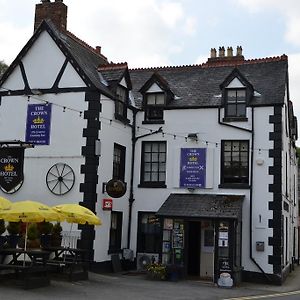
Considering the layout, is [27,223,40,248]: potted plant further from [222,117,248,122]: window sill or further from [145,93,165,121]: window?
[222,117,248,122]: window sill

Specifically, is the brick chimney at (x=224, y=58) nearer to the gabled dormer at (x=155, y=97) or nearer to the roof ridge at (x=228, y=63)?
the roof ridge at (x=228, y=63)

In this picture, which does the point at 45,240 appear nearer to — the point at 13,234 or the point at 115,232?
the point at 13,234

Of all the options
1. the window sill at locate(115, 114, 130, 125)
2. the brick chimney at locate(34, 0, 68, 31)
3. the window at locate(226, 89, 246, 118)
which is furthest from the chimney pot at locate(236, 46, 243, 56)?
the brick chimney at locate(34, 0, 68, 31)

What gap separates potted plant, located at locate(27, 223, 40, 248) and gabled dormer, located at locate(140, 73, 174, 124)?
691 centimetres

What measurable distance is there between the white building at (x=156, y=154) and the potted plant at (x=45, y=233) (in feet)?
3.93

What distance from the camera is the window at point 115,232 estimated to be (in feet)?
66.1

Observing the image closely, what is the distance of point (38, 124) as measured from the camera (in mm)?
19734

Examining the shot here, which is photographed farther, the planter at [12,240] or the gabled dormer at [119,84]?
the gabled dormer at [119,84]

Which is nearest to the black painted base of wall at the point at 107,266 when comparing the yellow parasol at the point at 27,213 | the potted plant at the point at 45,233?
the potted plant at the point at 45,233

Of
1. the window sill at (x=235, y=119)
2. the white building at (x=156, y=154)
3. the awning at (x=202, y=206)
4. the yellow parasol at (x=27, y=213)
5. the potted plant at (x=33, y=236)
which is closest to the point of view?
the yellow parasol at (x=27, y=213)

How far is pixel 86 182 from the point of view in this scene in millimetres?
18797

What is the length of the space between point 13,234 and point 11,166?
2516mm

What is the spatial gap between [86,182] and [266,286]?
7604 millimetres

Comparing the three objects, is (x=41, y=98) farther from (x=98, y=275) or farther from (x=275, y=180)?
(x=275, y=180)
